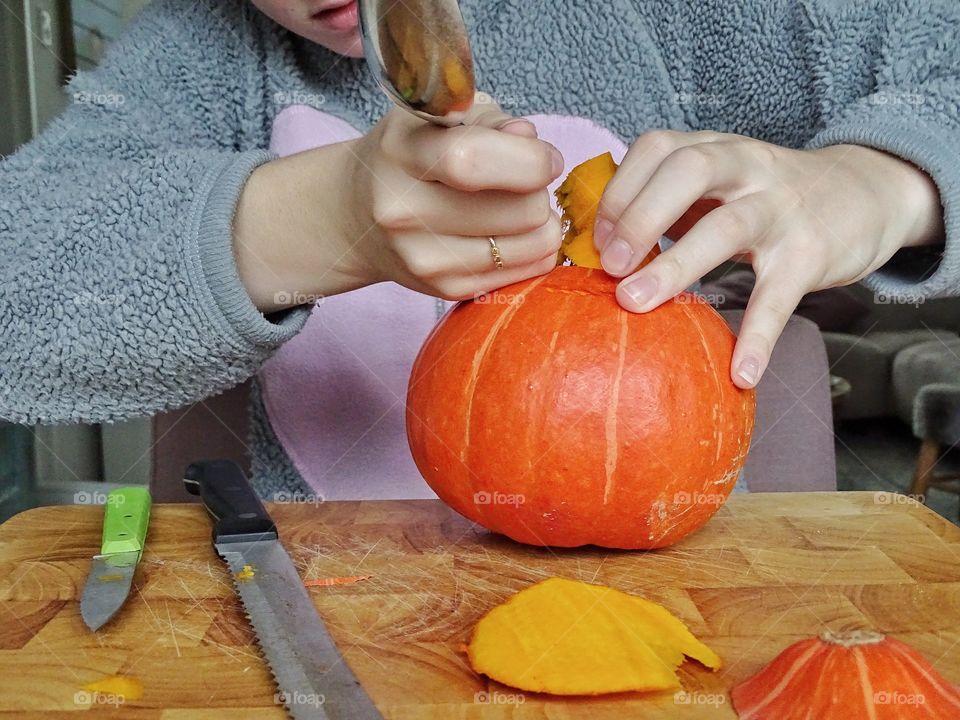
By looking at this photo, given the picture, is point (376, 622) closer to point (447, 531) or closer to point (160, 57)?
point (447, 531)

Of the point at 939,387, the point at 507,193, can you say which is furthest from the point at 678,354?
the point at 939,387

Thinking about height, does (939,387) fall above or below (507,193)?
below

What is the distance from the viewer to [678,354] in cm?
72

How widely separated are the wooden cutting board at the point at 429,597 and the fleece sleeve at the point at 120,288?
0.13 metres

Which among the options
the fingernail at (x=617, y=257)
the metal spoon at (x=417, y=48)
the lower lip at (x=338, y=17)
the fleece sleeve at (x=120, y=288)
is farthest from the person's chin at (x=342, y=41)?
the metal spoon at (x=417, y=48)

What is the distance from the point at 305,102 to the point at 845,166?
0.67 meters

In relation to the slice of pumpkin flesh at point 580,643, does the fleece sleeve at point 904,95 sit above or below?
above
